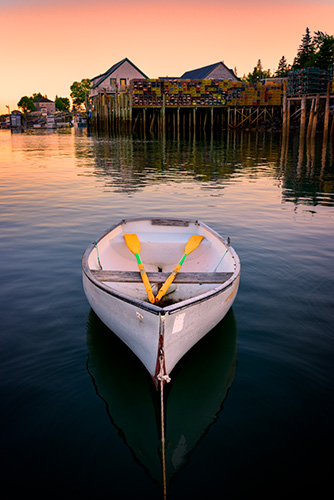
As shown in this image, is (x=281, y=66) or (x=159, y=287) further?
(x=281, y=66)

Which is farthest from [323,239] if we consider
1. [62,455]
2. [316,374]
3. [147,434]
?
[62,455]

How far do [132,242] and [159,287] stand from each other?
3.89 ft

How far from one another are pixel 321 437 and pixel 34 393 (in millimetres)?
2508

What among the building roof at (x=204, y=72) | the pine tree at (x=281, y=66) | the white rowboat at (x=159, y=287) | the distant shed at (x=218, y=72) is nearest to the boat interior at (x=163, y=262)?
the white rowboat at (x=159, y=287)

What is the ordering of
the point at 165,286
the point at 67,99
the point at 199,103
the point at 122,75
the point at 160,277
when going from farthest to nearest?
the point at 67,99
the point at 122,75
the point at 199,103
the point at 160,277
the point at 165,286

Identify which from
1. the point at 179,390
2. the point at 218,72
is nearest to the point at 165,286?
the point at 179,390

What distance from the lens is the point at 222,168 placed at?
1856 centimetres

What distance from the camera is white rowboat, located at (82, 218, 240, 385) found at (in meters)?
3.22

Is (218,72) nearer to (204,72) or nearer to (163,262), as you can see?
(204,72)

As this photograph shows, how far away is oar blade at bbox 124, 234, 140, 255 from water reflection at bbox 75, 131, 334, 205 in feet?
23.8

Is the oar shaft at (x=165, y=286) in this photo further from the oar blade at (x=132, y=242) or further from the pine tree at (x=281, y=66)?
the pine tree at (x=281, y=66)

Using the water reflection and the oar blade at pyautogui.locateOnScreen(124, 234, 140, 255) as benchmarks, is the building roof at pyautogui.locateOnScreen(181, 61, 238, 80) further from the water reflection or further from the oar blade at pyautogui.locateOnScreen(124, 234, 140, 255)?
the oar blade at pyautogui.locateOnScreen(124, 234, 140, 255)

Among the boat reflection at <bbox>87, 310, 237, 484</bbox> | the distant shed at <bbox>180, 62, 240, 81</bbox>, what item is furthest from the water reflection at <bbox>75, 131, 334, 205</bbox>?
the distant shed at <bbox>180, 62, 240, 81</bbox>

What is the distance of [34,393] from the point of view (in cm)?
366
